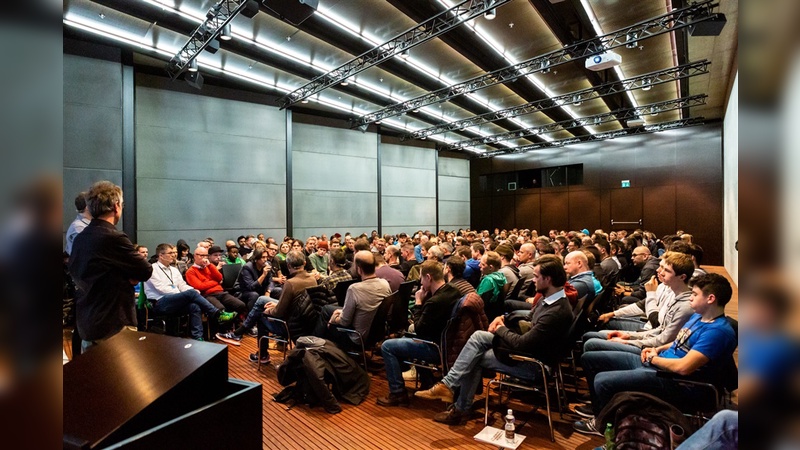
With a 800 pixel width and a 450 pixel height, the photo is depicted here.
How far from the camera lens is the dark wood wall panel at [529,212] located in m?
16.2

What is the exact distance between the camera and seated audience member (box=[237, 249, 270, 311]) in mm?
5324

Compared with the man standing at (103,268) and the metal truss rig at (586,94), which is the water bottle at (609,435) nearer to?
the man standing at (103,268)

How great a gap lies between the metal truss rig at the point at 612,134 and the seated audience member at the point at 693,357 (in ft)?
39.9

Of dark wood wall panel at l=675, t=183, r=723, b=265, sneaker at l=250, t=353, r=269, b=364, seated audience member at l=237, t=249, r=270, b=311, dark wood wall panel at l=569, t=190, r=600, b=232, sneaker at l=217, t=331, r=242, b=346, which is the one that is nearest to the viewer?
sneaker at l=250, t=353, r=269, b=364

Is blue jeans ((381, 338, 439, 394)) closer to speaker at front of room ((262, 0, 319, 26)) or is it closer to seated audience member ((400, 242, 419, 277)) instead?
seated audience member ((400, 242, 419, 277))

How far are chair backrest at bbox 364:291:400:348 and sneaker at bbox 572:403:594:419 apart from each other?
1.68 m

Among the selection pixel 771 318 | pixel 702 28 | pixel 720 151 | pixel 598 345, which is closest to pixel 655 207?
pixel 720 151

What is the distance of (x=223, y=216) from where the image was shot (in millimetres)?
9570

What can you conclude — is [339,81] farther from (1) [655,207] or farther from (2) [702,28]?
(1) [655,207]

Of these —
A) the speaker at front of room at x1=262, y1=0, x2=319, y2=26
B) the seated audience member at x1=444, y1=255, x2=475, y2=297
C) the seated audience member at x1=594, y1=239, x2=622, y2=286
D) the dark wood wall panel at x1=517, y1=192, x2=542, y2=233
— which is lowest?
the seated audience member at x1=594, y1=239, x2=622, y2=286

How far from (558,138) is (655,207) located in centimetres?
416

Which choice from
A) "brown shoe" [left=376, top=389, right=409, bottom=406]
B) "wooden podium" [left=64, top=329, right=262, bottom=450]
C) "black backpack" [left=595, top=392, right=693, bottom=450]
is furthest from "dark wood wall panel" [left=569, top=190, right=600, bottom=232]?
"wooden podium" [left=64, top=329, right=262, bottom=450]

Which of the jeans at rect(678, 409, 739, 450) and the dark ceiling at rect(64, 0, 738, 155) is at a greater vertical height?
the dark ceiling at rect(64, 0, 738, 155)

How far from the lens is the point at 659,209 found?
522 inches
